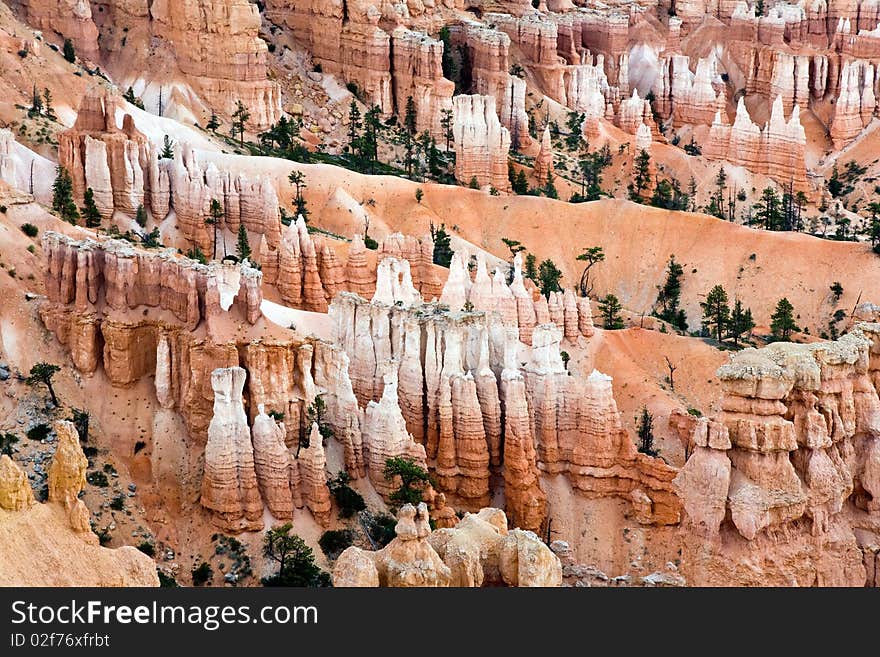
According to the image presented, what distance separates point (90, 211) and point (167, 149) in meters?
12.3

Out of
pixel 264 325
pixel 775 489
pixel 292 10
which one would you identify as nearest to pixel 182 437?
pixel 264 325

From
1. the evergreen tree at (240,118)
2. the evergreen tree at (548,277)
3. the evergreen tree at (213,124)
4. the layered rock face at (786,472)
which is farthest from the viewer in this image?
the evergreen tree at (240,118)

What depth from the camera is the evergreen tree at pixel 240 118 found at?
482ft

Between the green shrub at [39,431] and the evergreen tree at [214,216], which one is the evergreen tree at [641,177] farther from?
the green shrub at [39,431]

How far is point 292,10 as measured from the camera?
166 meters

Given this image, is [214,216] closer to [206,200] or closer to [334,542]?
[206,200]

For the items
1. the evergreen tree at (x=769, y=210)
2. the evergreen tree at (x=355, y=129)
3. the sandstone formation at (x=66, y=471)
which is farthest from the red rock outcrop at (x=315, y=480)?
the evergreen tree at (x=769, y=210)

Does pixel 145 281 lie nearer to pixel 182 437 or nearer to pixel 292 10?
pixel 182 437

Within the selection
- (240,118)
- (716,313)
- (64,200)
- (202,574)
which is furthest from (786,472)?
(240,118)

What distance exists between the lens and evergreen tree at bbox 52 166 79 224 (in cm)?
11210

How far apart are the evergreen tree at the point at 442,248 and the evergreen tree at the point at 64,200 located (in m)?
25.3

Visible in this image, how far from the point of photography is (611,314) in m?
125

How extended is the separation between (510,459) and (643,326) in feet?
96.6

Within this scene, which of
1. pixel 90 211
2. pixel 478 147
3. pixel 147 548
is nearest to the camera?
pixel 147 548
